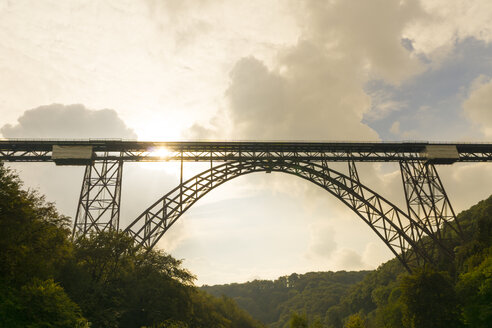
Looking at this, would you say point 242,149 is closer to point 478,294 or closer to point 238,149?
point 238,149

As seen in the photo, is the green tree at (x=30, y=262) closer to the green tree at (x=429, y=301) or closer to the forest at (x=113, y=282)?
the forest at (x=113, y=282)

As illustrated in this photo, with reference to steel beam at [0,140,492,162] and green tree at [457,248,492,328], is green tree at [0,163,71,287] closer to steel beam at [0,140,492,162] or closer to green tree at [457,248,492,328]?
steel beam at [0,140,492,162]

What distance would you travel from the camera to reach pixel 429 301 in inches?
925

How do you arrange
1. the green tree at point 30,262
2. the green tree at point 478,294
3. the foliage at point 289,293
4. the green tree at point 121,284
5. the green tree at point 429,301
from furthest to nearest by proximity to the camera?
the foliage at point 289,293 → the green tree at point 429,301 → the green tree at point 478,294 → the green tree at point 121,284 → the green tree at point 30,262

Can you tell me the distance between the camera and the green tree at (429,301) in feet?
75.4

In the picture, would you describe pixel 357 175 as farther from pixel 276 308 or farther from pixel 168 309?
pixel 276 308

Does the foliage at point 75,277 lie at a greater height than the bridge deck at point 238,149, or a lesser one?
lesser

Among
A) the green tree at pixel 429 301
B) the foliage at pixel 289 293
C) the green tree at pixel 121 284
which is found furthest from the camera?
the foliage at pixel 289 293

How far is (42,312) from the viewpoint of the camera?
15812 millimetres

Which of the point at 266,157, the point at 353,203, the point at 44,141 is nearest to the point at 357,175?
the point at 353,203

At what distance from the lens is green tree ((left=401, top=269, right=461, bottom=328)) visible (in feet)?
75.4

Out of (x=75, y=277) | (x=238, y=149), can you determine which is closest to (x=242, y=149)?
(x=238, y=149)

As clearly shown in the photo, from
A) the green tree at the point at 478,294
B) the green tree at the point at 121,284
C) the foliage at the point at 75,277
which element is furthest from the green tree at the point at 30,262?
the green tree at the point at 478,294

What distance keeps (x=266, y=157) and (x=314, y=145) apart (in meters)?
4.59
